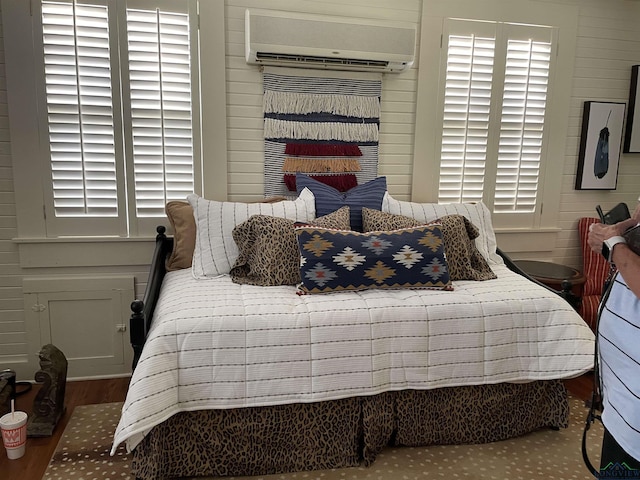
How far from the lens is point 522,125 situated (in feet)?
11.3

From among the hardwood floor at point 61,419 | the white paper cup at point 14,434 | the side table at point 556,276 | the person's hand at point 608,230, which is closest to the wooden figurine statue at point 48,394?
the hardwood floor at point 61,419

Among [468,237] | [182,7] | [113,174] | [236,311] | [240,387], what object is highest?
[182,7]

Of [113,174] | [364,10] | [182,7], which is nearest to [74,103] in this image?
[113,174]

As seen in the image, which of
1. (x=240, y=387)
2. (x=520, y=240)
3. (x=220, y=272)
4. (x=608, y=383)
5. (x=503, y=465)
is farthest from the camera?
(x=520, y=240)

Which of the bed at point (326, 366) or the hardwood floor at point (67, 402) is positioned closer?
the bed at point (326, 366)

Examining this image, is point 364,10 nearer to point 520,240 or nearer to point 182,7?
point 182,7

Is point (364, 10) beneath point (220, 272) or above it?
above

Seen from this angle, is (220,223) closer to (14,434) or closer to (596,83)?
(14,434)

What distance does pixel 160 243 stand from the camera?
9.27 feet

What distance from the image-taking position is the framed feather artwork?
139 inches

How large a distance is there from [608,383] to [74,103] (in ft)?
9.45

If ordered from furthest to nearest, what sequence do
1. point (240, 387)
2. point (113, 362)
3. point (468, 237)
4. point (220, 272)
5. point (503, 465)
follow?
point (113, 362) → point (468, 237) → point (220, 272) → point (503, 465) → point (240, 387)

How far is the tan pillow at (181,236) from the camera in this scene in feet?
9.09

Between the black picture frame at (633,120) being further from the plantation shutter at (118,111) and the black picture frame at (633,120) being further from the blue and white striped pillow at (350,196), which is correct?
the plantation shutter at (118,111)
